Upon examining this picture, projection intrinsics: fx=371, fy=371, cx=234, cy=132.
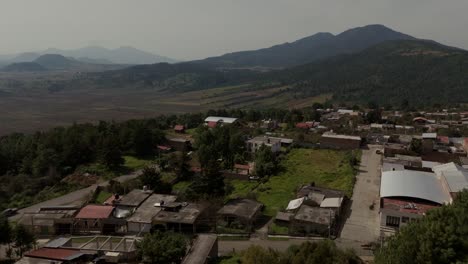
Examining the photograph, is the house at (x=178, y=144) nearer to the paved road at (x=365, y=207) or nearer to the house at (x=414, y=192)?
the paved road at (x=365, y=207)

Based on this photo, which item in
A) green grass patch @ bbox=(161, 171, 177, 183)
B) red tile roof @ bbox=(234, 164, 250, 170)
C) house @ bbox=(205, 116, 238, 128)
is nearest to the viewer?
green grass patch @ bbox=(161, 171, 177, 183)

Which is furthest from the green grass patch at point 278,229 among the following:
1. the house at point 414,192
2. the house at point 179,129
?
the house at point 179,129

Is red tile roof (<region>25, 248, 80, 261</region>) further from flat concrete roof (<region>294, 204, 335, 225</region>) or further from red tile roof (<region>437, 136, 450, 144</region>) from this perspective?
red tile roof (<region>437, 136, 450, 144</region>)

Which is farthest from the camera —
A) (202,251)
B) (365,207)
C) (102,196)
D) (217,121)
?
(217,121)

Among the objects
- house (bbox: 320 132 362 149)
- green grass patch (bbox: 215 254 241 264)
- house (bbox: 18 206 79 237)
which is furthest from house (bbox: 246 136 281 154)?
house (bbox: 18 206 79 237)

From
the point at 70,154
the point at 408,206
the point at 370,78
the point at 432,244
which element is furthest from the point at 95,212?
the point at 370,78

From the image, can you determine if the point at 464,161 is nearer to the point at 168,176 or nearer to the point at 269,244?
the point at 269,244
